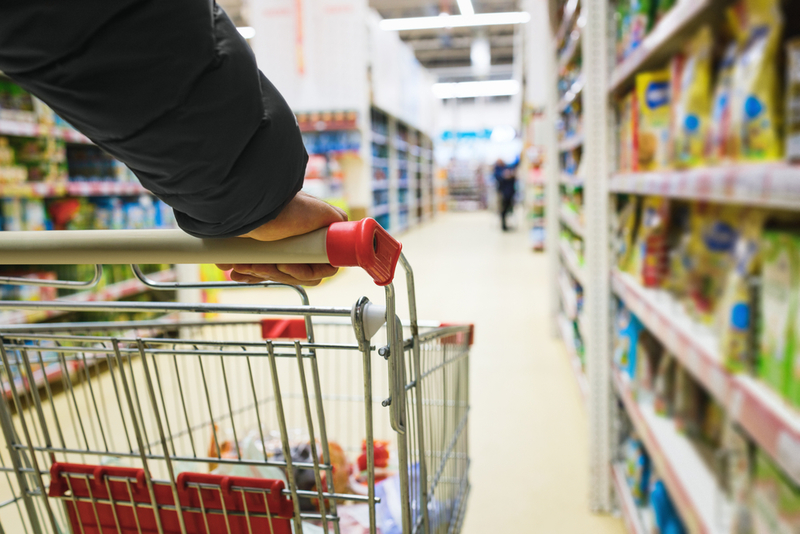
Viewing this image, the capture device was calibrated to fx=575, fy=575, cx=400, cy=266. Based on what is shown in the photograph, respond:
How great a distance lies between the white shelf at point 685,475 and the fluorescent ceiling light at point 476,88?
2021 centimetres

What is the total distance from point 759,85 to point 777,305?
36 centimetres

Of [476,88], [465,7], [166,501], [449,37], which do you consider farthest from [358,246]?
[476,88]

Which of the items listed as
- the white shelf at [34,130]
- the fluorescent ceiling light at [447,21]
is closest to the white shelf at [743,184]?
the white shelf at [34,130]

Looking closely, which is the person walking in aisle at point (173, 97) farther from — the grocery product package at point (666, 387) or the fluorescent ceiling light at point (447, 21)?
the fluorescent ceiling light at point (447, 21)

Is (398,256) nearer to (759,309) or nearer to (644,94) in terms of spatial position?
(759,309)

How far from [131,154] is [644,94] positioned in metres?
1.42

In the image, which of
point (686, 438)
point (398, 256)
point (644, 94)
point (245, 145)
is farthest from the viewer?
point (644, 94)

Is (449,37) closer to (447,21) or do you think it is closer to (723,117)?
(447,21)

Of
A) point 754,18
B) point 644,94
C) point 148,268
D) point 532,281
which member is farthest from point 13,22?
point 532,281

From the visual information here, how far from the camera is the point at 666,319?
1258 mm

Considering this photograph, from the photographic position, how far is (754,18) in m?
0.97

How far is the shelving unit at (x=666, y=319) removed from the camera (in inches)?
31.2

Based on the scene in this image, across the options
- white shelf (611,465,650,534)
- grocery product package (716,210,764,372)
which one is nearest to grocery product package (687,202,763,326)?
grocery product package (716,210,764,372)

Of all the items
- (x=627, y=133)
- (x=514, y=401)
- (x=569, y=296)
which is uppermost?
(x=627, y=133)
